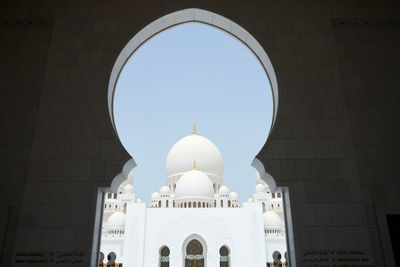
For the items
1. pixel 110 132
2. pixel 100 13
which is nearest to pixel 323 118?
pixel 110 132

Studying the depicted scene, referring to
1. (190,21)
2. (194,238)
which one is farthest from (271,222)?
(190,21)

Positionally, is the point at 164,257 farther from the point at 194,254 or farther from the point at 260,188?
the point at 260,188

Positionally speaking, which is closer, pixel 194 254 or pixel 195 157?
pixel 194 254

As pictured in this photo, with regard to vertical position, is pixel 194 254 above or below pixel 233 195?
below

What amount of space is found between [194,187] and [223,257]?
4.16m

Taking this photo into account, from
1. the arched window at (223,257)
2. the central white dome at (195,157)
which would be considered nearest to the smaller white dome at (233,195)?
the central white dome at (195,157)

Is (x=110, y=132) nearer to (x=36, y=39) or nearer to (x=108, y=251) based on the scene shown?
(x=36, y=39)

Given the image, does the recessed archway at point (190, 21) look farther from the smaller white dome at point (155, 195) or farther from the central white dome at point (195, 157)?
the central white dome at point (195, 157)

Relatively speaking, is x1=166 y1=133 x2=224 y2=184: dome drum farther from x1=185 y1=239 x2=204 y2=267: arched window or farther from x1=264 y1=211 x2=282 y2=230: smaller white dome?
x1=185 y1=239 x2=204 y2=267: arched window

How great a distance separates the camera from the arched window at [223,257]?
14.6 metres

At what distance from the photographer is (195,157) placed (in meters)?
20.7

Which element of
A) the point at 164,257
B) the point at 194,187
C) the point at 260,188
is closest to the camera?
the point at 164,257

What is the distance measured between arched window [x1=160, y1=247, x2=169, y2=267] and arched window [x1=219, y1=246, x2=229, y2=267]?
7.75 ft

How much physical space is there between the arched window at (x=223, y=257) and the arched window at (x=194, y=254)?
837 millimetres
